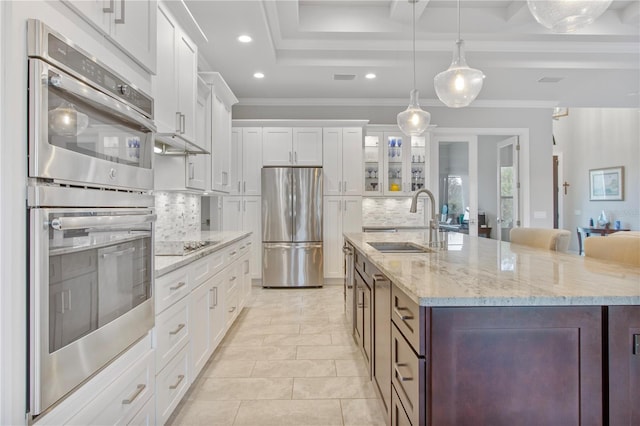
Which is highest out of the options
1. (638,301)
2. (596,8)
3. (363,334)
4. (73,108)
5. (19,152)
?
(596,8)

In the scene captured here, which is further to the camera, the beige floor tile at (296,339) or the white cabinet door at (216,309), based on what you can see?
the beige floor tile at (296,339)

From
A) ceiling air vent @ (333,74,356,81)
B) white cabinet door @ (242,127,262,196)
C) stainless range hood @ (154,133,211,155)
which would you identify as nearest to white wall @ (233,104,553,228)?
ceiling air vent @ (333,74,356,81)

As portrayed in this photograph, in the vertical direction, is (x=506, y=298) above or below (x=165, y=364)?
above

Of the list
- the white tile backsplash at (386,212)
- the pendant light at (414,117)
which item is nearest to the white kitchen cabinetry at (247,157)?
the white tile backsplash at (386,212)

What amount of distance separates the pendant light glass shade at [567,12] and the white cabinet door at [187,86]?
2.26m

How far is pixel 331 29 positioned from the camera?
12.6ft

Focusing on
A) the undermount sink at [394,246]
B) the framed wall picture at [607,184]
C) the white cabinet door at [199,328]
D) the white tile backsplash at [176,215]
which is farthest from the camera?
the framed wall picture at [607,184]

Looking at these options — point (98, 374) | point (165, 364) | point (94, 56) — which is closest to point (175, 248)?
point (165, 364)

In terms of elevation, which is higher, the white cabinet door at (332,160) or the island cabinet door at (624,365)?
the white cabinet door at (332,160)

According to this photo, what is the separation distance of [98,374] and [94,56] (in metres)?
1.05

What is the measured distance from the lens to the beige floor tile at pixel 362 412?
1.93 m

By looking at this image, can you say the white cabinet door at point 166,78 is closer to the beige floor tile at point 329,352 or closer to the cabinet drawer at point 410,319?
the cabinet drawer at point 410,319

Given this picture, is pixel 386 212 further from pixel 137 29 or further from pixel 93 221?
pixel 93 221

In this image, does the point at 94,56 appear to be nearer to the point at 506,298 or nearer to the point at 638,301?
the point at 506,298
